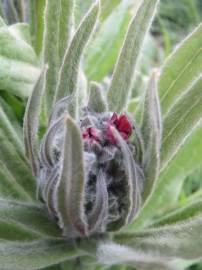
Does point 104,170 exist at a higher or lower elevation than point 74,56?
lower

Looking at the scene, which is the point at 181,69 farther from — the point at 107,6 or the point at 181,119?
the point at 107,6

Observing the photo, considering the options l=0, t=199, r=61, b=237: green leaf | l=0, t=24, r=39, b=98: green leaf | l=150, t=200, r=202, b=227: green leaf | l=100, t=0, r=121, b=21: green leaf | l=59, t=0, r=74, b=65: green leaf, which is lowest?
l=150, t=200, r=202, b=227: green leaf

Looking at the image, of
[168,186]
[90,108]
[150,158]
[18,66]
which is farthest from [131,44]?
[168,186]

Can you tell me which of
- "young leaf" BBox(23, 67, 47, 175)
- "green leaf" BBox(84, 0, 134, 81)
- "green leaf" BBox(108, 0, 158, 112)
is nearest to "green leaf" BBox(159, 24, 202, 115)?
"green leaf" BBox(108, 0, 158, 112)

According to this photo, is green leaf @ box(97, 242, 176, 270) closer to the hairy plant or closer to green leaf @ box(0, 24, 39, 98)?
the hairy plant

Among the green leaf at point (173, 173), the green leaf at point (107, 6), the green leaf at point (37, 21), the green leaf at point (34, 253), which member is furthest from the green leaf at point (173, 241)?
the green leaf at point (107, 6)

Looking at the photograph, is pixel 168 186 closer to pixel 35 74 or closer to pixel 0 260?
pixel 35 74

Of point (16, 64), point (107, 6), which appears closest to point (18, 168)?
point (16, 64)

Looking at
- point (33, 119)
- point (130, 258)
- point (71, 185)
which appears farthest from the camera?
point (33, 119)

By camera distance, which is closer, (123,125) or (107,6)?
(123,125)
